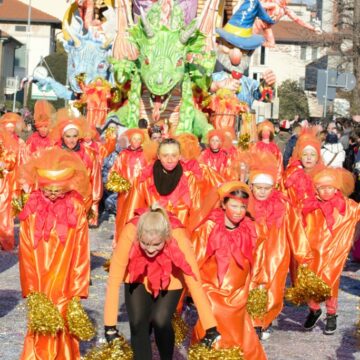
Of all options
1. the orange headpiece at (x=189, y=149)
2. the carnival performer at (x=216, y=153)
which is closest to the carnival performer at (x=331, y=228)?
the orange headpiece at (x=189, y=149)

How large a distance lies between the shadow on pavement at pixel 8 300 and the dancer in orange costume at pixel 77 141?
1222 millimetres

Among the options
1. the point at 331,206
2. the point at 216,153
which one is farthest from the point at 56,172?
the point at 216,153

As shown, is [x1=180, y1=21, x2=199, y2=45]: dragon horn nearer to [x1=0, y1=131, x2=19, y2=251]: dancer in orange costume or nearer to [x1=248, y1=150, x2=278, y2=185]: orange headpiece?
[x1=0, y1=131, x2=19, y2=251]: dancer in orange costume

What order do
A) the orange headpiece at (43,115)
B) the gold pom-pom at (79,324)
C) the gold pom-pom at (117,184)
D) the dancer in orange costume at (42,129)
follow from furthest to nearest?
the orange headpiece at (43,115)
the dancer in orange costume at (42,129)
the gold pom-pom at (117,184)
the gold pom-pom at (79,324)

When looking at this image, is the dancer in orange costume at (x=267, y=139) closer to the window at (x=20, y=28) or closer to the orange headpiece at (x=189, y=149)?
the orange headpiece at (x=189, y=149)

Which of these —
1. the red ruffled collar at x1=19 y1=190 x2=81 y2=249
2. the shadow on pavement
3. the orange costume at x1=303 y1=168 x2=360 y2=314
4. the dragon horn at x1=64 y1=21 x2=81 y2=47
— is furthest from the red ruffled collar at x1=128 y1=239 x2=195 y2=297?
the dragon horn at x1=64 y1=21 x2=81 y2=47

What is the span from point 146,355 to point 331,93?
1315 cm

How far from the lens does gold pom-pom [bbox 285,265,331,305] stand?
800 centimetres

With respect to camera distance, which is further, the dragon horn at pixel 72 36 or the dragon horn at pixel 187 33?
the dragon horn at pixel 72 36

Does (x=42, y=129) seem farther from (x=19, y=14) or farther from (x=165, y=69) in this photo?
(x=19, y=14)

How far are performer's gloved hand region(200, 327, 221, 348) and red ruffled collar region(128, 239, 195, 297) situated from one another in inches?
13.4

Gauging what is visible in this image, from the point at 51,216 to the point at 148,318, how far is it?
126cm

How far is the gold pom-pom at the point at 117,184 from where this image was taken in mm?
11023

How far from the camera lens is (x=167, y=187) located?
835cm
